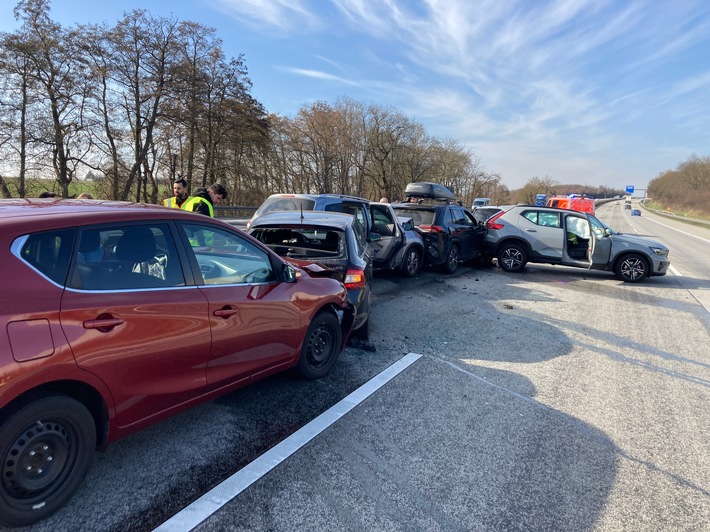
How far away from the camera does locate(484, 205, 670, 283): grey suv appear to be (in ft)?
32.9

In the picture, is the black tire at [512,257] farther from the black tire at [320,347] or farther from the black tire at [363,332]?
the black tire at [320,347]

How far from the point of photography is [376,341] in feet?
17.5

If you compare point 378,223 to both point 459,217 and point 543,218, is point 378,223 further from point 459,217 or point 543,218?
point 543,218

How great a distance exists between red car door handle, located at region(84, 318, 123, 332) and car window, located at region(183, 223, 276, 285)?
70cm

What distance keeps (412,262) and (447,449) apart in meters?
6.75

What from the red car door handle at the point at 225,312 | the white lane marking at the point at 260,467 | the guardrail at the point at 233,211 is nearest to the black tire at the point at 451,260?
the white lane marking at the point at 260,467

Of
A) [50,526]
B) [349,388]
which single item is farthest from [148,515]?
[349,388]

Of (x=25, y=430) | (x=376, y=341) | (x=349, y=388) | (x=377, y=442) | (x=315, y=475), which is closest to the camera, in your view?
(x=25, y=430)

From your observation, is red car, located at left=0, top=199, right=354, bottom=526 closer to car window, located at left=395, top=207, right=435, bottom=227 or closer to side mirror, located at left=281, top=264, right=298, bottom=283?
side mirror, located at left=281, top=264, right=298, bottom=283

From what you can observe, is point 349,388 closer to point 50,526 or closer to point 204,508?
point 204,508

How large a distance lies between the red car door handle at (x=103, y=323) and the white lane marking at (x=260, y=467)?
111 centimetres

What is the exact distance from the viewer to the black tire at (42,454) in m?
1.96

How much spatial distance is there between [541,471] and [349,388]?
176cm

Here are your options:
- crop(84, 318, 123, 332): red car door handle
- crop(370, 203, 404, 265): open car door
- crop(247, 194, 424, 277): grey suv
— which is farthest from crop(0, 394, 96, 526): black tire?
crop(370, 203, 404, 265): open car door
